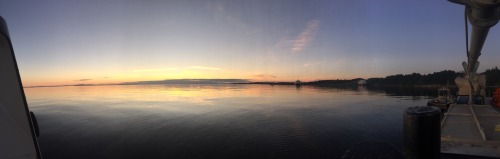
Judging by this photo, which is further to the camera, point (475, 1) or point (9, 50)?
point (475, 1)

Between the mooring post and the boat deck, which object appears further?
the boat deck

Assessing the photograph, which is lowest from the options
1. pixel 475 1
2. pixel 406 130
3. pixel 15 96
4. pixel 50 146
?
pixel 50 146

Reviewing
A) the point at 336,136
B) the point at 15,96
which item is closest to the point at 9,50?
the point at 15,96

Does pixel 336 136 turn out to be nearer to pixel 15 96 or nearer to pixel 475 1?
pixel 475 1

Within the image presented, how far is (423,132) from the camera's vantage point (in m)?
5.35

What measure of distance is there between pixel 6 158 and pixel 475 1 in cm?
1088

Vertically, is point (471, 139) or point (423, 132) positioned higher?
point (423, 132)

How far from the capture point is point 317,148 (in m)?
19.8

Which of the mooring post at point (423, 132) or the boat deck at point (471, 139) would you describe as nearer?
the mooring post at point (423, 132)

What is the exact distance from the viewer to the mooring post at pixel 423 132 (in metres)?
5.27

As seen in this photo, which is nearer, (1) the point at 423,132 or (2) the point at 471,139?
(1) the point at 423,132

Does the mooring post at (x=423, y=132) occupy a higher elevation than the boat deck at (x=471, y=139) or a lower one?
higher

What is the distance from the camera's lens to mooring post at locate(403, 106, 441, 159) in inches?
207

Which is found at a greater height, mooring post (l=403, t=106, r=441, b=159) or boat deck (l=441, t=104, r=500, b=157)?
mooring post (l=403, t=106, r=441, b=159)
